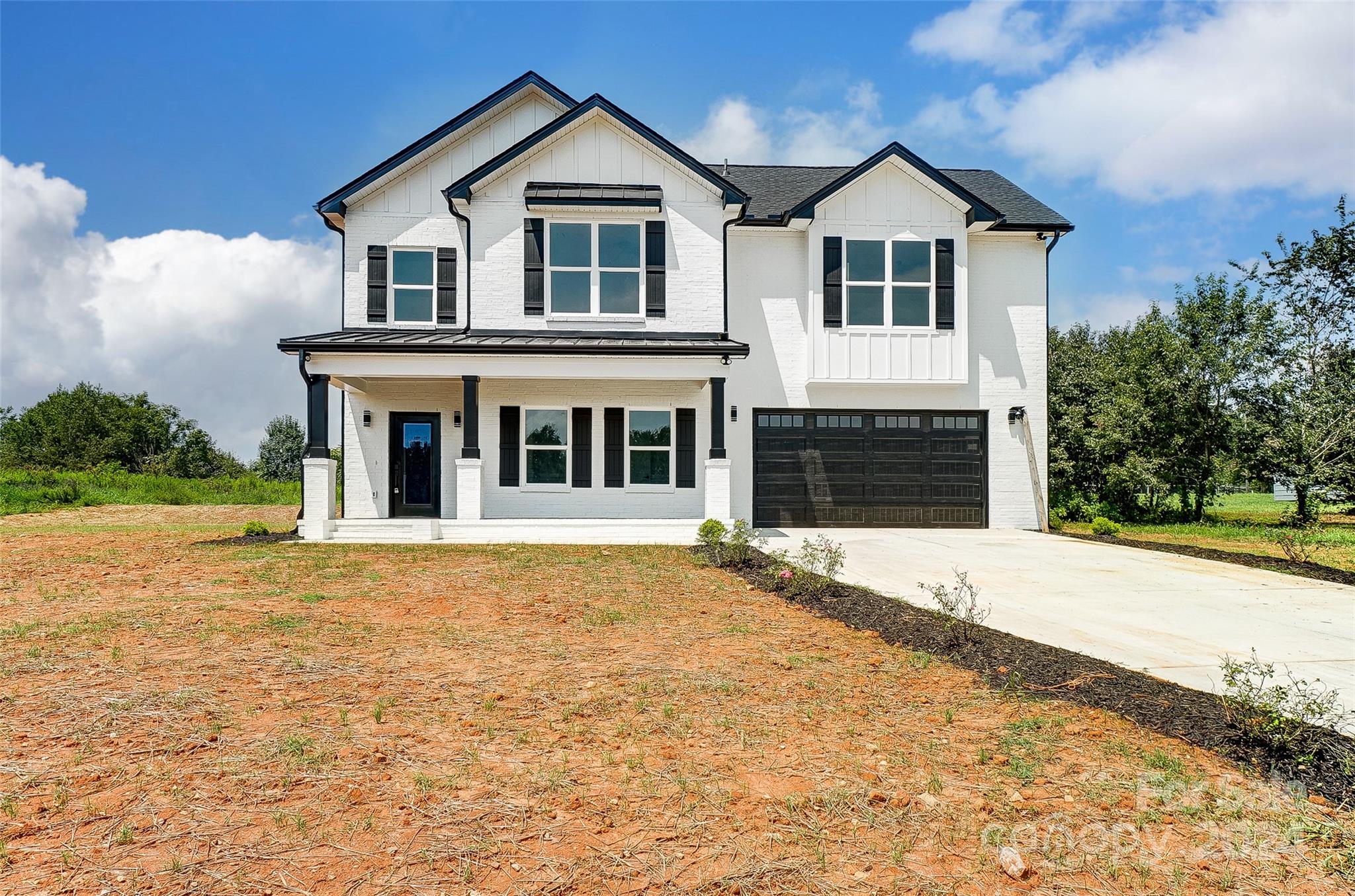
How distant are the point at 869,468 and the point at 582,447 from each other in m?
6.27

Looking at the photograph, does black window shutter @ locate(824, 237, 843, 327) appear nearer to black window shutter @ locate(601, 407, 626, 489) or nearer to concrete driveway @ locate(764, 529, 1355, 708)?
black window shutter @ locate(601, 407, 626, 489)

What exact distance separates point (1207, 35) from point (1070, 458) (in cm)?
1008

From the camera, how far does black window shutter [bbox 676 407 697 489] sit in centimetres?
1525

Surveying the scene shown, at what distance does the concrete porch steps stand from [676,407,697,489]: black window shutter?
1.84 m

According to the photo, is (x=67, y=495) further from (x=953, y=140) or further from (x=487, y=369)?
(x=953, y=140)

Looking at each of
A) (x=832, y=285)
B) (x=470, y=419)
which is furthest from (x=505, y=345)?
(x=832, y=285)

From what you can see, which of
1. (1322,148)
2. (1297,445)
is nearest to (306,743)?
(1297,445)

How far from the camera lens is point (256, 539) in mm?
13203

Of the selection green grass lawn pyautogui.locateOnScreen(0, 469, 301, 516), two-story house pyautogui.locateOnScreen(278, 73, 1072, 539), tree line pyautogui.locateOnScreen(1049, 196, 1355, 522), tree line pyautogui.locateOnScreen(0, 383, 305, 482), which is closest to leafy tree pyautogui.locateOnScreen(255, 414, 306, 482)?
tree line pyautogui.locateOnScreen(0, 383, 305, 482)

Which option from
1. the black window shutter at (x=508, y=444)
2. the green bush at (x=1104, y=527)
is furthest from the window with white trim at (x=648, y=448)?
the green bush at (x=1104, y=527)

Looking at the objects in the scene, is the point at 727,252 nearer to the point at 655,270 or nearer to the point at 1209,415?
the point at 655,270

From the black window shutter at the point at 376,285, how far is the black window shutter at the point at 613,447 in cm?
521

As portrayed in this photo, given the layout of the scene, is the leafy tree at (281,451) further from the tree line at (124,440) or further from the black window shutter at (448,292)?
the black window shutter at (448,292)

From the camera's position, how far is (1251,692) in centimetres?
393
